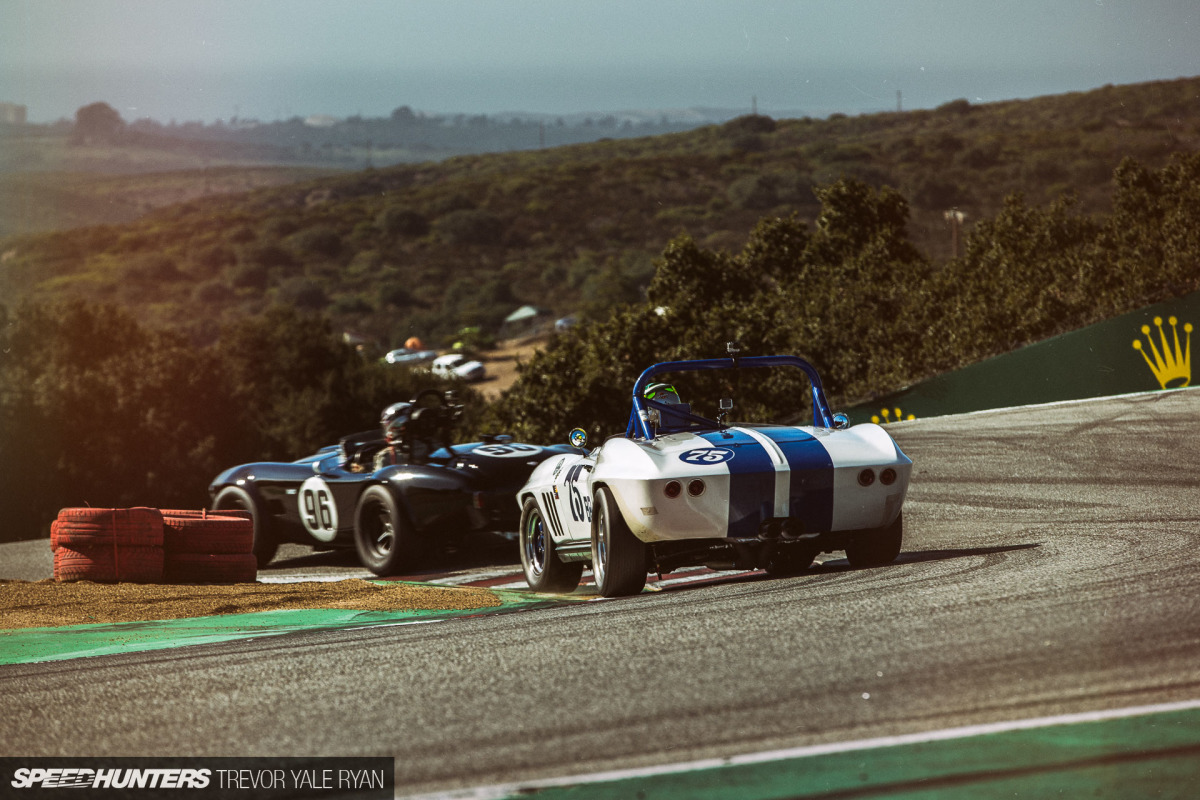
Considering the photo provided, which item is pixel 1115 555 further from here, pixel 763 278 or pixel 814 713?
pixel 763 278

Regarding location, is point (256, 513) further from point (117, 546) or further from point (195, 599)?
point (195, 599)

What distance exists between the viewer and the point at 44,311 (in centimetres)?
6369

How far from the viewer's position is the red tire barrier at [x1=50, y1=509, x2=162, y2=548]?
10609mm

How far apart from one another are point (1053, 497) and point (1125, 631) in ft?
23.9

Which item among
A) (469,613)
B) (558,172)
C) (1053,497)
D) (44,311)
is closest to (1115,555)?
(469,613)

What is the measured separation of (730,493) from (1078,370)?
52.8ft

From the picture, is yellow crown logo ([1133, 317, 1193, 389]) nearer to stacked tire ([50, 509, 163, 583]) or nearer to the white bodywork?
the white bodywork

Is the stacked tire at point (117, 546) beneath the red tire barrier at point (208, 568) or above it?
above

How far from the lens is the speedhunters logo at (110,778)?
161 inches

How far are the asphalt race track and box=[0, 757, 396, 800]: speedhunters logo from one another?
83 millimetres

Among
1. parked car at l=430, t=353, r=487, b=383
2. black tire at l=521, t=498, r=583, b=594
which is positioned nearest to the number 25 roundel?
black tire at l=521, t=498, r=583, b=594

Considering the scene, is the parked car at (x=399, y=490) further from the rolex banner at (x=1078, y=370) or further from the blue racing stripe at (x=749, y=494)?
the rolex banner at (x=1078, y=370)

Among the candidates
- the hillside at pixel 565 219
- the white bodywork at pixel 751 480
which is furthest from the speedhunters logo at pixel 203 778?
the hillside at pixel 565 219

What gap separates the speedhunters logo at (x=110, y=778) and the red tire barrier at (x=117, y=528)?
6608 millimetres
